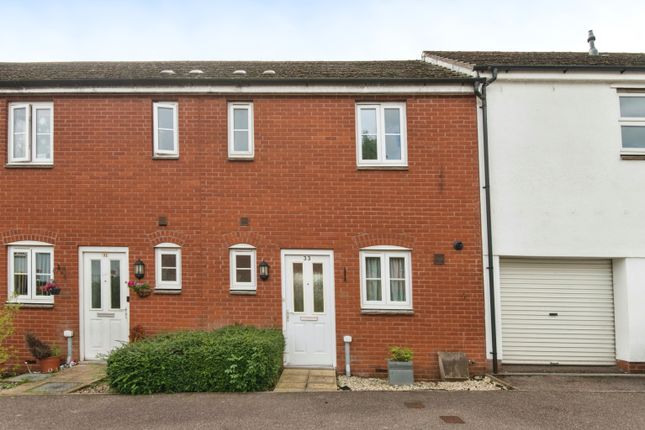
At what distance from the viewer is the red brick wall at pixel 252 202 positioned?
335 inches

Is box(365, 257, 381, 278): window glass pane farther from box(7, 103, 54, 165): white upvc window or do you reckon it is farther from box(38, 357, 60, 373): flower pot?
box(7, 103, 54, 165): white upvc window

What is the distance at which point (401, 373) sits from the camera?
762 cm

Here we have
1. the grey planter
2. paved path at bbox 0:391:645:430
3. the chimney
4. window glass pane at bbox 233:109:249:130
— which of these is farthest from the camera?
the chimney

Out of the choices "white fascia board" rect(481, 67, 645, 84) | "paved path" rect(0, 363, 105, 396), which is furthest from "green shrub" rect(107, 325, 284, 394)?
"white fascia board" rect(481, 67, 645, 84)

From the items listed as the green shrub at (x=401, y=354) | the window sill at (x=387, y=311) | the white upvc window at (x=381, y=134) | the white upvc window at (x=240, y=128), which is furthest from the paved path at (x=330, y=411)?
the white upvc window at (x=240, y=128)

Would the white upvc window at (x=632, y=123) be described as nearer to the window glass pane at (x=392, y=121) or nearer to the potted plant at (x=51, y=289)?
the window glass pane at (x=392, y=121)

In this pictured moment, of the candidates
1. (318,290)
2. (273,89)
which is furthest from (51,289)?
(273,89)

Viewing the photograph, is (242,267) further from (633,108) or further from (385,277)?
(633,108)

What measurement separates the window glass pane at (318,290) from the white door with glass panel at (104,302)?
3.71 m

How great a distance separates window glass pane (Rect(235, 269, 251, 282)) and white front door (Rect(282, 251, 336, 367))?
2.32 ft

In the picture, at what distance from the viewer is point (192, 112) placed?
28.8 feet

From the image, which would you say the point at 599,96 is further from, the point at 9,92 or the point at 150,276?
the point at 9,92

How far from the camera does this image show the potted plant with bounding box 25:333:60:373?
816 centimetres

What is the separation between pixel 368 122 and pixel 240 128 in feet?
8.36
